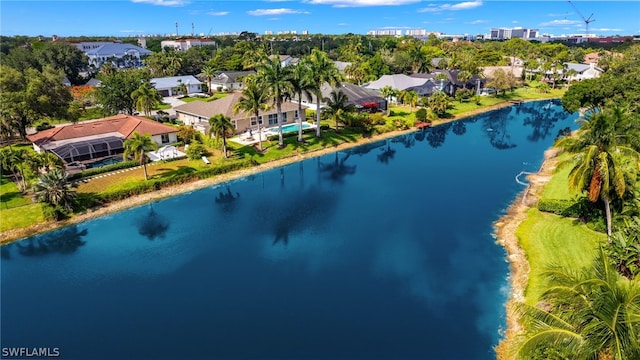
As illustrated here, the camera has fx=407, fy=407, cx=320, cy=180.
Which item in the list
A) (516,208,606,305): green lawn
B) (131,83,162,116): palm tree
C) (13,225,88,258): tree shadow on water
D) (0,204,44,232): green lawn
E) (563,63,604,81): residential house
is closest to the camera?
(516,208,606,305): green lawn

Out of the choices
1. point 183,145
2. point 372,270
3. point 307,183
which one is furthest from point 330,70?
point 372,270

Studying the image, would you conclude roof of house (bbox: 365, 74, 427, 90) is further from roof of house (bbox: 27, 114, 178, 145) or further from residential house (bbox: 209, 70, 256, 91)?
roof of house (bbox: 27, 114, 178, 145)

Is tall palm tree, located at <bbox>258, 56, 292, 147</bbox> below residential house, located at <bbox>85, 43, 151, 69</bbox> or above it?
below

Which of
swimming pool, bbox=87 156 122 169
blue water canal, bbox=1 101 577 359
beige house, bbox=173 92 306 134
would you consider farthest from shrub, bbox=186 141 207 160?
beige house, bbox=173 92 306 134

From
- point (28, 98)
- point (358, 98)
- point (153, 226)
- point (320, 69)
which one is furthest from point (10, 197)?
point (358, 98)

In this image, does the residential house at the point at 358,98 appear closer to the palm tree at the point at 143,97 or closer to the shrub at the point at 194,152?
the palm tree at the point at 143,97

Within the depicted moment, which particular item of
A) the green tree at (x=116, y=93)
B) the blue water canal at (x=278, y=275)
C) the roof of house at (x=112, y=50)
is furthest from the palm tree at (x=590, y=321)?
the roof of house at (x=112, y=50)

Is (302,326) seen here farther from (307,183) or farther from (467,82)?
(467,82)

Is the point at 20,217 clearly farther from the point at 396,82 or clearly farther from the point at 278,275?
the point at 396,82
